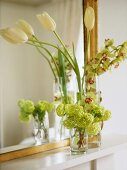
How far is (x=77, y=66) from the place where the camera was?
5.07 ft

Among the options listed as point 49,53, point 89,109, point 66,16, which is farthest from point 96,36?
point 89,109

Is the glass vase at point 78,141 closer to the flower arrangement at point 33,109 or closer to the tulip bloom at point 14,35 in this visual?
the flower arrangement at point 33,109

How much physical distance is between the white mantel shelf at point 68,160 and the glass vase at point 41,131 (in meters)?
0.07

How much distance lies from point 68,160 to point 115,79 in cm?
84

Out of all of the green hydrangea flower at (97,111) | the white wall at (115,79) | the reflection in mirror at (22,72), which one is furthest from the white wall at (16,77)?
the white wall at (115,79)

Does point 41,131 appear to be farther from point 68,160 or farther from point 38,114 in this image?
point 68,160

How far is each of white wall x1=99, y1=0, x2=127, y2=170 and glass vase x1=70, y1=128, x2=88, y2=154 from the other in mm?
509

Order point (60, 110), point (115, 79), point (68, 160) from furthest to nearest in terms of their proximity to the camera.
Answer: point (115, 79) → point (60, 110) → point (68, 160)

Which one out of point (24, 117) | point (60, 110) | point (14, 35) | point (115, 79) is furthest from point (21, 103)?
point (115, 79)

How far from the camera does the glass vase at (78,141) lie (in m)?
1.42

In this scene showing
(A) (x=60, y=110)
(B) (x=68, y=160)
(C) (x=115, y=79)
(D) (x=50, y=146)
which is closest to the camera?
(B) (x=68, y=160)

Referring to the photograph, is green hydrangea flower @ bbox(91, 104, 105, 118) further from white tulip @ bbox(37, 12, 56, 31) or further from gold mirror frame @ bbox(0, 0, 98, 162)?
white tulip @ bbox(37, 12, 56, 31)

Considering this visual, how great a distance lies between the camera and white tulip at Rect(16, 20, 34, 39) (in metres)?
1.37

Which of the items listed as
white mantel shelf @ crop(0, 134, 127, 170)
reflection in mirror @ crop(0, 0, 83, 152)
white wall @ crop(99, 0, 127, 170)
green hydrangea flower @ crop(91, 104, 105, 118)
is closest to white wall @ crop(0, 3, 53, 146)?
reflection in mirror @ crop(0, 0, 83, 152)
